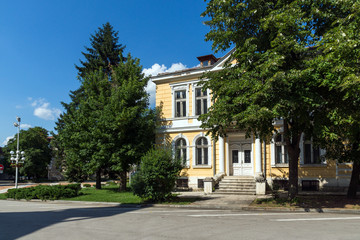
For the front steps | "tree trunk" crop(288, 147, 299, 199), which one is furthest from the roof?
"tree trunk" crop(288, 147, 299, 199)

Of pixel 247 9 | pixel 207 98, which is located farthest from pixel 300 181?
pixel 247 9

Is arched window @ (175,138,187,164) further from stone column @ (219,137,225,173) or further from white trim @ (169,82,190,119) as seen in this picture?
stone column @ (219,137,225,173)

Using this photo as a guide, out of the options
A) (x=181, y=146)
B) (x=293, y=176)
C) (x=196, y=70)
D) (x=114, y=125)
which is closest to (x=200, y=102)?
(x=196, y=70)

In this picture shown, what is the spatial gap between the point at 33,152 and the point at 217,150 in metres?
43.5

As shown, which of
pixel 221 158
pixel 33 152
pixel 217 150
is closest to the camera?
pixel 221 158

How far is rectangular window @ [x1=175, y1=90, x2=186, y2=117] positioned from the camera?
22.5 meters

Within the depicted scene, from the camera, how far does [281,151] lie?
63.1 ft

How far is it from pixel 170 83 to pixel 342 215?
15.3 meters

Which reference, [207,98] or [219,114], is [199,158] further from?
[219,114]

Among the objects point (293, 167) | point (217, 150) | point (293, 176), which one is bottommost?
point (293, 176)

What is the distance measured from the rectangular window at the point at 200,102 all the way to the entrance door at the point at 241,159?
358 centimetres

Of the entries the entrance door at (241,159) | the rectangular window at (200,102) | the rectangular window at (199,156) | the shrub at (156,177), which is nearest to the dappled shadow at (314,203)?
the shrub at (156,177)

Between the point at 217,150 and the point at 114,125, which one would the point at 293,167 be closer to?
the point at 217,150

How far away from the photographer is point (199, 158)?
21.8 metres
